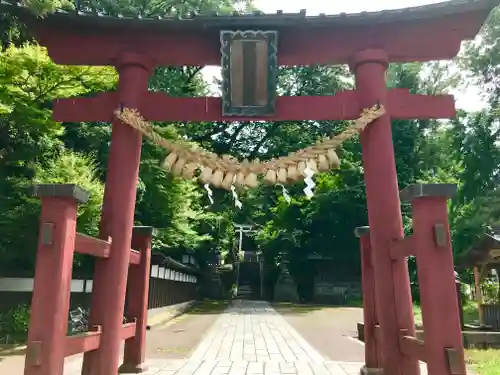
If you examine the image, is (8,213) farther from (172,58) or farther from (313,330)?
(313,330)

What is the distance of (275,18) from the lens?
505cm

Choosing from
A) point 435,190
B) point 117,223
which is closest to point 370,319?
point 435,190

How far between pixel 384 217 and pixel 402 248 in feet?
1.64

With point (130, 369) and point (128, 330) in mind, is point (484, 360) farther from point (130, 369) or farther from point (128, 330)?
point (128, 330)

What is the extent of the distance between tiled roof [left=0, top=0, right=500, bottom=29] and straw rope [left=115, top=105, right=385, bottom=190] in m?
1.34

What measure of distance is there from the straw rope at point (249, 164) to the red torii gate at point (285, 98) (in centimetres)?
61

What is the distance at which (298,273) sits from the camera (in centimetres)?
3462

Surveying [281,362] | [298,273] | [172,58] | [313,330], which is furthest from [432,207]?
[298,273]

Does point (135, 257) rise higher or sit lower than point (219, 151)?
lower

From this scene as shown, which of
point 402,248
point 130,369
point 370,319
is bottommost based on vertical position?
point 130,369

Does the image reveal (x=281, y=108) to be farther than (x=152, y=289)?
No

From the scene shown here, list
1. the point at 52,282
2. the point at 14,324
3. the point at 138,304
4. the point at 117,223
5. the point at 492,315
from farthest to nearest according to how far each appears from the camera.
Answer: the point at 492,315, the point at 14,324, the point at 138,304, the point at 117,223, the point at 52,282

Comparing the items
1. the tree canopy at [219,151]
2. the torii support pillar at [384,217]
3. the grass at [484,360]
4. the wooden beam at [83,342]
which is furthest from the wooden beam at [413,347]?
the tree canopy at [219,151]

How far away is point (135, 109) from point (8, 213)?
7731 mm
